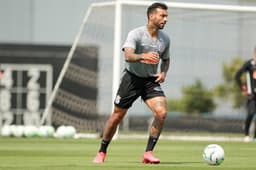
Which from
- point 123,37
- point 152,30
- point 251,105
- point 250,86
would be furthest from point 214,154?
point 123,37

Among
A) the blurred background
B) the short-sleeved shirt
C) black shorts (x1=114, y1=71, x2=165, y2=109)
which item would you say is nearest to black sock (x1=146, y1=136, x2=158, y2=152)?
black shorts (x1=114, y1=71, x2=165, y2=109)

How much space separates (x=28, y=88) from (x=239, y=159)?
20582 millimetres

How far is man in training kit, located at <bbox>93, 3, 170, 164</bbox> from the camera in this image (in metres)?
13.2

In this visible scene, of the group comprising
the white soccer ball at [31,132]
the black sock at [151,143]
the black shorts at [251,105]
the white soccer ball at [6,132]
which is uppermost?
the black sock at [151,143]

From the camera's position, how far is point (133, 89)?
527 inches

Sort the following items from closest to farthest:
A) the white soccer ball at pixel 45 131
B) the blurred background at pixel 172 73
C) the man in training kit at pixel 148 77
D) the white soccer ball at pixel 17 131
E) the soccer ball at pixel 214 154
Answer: the soccer ball at pixel 214 154 < the man in training kit at pixel 148 77 < the white soccer ball at pixel 45 131 < the white soccer ball at pixel 17 131 < the blurred background at pixel 172 73

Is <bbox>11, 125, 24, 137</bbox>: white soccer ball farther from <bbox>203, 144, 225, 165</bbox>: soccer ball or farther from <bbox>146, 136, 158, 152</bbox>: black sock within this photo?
<bbox>203, 144, 225, 165</bbox>: soccer ball

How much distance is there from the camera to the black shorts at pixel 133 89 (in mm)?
13352

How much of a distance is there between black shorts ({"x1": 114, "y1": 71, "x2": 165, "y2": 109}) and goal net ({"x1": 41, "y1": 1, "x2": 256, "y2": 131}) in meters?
14.5

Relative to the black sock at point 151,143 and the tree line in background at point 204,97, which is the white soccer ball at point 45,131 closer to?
the tree line in background at point 204,97

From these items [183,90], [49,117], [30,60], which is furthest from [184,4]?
[30,60]

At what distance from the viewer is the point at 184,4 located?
28.4m

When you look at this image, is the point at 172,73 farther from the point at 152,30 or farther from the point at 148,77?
the point at 152,30

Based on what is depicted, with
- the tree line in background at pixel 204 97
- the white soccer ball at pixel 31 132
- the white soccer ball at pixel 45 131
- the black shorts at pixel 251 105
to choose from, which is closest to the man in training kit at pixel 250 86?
the black shorts at pixel 251 105
